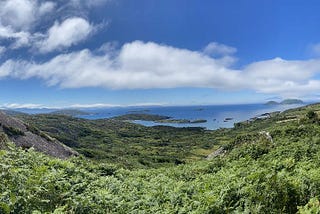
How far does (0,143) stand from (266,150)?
1011 inches

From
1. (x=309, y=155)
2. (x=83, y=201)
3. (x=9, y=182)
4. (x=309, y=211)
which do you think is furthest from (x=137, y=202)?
(x=309, y=155)

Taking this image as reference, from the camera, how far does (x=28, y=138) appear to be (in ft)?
177

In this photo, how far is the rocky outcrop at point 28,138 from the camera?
5093cm

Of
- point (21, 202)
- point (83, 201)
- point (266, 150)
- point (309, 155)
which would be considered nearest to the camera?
point (21, 202)

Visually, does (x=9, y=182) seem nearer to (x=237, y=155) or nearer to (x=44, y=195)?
(x=44, y=195)

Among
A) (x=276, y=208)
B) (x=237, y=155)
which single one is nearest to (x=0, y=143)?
(x=237, y=155)

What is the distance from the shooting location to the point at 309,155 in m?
24.4

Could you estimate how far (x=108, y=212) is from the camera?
10.1 meters

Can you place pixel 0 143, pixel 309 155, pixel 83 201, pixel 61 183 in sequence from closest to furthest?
pixel 83 201 < pixel 61 183 < pixel 309 155 < pixel 0 143

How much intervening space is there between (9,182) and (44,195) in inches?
44.8

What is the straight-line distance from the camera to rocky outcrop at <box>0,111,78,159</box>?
167 feet

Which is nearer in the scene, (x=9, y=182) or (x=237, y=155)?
(x=9, y=182)

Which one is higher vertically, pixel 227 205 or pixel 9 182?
pixel 9 182

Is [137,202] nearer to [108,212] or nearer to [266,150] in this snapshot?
[108,212]
